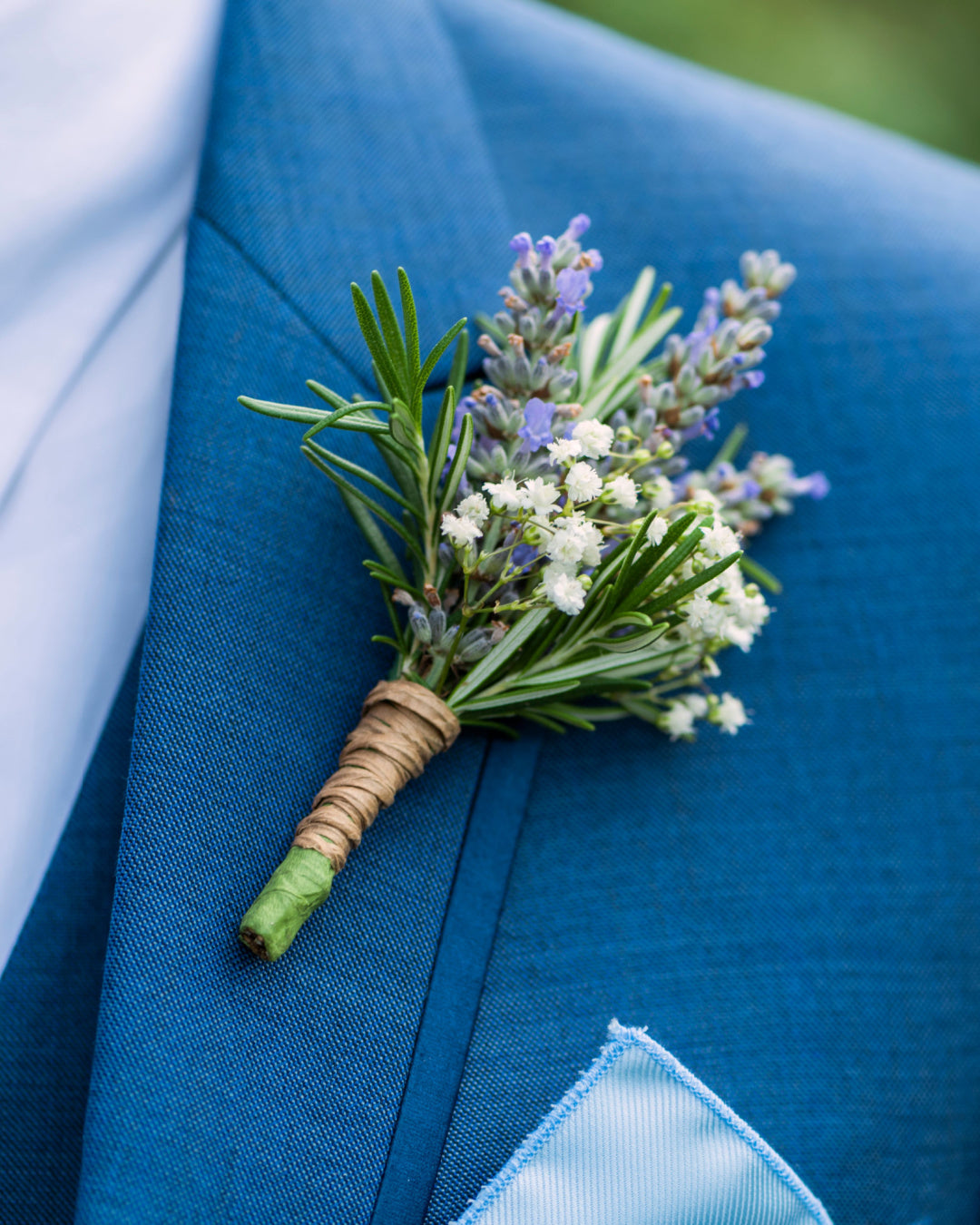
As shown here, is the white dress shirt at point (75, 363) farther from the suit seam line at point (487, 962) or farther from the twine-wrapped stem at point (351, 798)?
the suit seam line at point (487, 962)

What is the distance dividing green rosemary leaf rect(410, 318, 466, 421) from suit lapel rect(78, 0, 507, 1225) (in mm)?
170

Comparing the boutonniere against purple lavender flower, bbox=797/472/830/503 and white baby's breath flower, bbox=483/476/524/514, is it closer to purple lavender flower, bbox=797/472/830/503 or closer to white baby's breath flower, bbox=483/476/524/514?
white baby's breath flower, bbox=483/476/524/514

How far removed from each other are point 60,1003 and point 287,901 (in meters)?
0.29

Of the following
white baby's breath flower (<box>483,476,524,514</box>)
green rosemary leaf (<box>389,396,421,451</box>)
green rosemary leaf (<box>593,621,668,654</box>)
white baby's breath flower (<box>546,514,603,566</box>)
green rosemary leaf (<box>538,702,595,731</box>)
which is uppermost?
green rosemary leaf (<box>389,396,421,451</box>)

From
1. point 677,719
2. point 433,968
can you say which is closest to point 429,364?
point 677,719

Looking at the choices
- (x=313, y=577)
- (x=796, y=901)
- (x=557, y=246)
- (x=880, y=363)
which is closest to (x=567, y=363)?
(x=557, y=246)

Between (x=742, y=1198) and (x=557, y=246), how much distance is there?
2.32 ft

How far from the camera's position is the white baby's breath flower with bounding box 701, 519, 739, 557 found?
65 centimetres

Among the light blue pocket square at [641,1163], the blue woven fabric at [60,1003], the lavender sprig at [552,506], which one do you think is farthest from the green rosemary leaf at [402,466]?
the light blue pocket square at [641,1163]

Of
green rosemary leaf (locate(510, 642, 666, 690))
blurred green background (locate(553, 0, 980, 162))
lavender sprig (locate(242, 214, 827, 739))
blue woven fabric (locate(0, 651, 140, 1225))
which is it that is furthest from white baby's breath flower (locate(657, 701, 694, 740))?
blurred green background (locate(553, 0, 980, 162))

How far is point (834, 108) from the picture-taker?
2133 millimetres

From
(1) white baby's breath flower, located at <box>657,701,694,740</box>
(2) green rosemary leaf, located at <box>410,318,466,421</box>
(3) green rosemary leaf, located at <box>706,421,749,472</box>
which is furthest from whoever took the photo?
(3) green rosemary leaf, located at <box>706,421,749,472</box>

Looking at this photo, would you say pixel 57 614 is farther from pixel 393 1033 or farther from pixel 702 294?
pixel 702 294

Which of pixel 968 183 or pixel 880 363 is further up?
pixel 968 183
